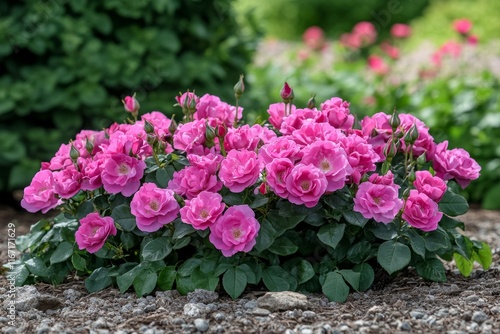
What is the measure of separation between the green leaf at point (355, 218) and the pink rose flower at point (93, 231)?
790 mm

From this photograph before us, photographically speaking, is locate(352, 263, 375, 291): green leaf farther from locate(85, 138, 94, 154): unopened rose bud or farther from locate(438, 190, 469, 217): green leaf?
locate(85, 138, 94, 154): unopened rose bud

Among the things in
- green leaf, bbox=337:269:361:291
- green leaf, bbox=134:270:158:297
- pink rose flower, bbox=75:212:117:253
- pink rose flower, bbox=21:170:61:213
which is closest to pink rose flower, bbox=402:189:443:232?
green leaf, bbox=337:269:361:291

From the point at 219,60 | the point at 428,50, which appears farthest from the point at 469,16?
the point at 219,60

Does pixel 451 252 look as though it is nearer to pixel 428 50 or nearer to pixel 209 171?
pixel 209 171

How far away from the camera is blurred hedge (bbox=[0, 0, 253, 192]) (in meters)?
4.51

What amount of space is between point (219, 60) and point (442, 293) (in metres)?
2.80

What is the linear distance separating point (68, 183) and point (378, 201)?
105 cm

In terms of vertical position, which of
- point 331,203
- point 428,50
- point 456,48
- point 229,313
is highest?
point 428,50

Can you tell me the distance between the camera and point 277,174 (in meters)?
2.46

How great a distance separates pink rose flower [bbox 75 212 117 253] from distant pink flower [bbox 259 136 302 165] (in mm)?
569

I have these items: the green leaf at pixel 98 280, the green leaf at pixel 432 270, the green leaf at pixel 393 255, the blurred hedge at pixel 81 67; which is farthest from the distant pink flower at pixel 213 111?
the blurred hedge at pixel 81 67

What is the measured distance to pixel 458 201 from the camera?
8.96ft

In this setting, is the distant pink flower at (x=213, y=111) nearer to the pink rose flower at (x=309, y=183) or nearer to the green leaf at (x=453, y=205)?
the pink rose flower at (x=309, y=183)

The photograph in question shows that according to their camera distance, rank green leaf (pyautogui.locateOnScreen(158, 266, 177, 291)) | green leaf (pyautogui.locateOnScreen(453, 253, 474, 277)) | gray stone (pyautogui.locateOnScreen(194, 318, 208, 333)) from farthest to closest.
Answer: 1. green leaf (pyautogui.locateOnScreen(453, 253, 474, 277))
2. green leaf (pyautogui.locateOnScreen(158, 266, 177, 291))
3. gray stone (pyautogui.locateOnScreen(194, 318, 208, 333))
